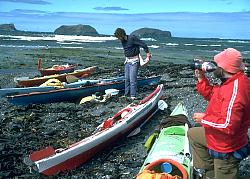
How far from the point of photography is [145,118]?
10.6 m

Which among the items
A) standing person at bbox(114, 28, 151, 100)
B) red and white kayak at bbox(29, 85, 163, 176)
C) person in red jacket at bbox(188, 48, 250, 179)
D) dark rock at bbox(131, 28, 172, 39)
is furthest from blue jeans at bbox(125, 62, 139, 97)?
dark rock at bbox(131, 28, 172, 39)

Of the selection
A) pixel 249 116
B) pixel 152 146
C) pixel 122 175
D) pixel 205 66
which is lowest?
pixel 122 175

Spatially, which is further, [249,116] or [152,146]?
[152,146]

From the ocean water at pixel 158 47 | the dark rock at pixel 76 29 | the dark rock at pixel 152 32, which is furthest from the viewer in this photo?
the dark rock at pixel 76 29

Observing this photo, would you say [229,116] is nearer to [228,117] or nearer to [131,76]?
[228,117]

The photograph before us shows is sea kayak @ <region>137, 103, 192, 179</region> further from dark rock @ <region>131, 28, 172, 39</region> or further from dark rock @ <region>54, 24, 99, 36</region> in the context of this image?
dark rock @ <region>54, 24, 99, 36</region>

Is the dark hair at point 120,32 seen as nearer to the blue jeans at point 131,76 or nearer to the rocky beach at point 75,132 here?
the blue jeans at point 131,76

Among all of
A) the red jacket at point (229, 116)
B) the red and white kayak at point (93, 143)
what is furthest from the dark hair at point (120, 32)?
the red jacket at point (229, 116)

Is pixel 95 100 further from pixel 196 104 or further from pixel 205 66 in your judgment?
pixel 205 66

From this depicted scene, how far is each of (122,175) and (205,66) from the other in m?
3.13

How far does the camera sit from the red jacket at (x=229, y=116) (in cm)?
467

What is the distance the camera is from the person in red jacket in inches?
185

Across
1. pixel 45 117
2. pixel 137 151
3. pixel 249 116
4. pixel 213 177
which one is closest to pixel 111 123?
pixel 137 151

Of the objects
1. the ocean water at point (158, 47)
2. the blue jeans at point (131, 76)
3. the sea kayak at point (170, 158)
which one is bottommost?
the ocean water at point (158, 47)
